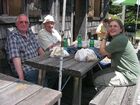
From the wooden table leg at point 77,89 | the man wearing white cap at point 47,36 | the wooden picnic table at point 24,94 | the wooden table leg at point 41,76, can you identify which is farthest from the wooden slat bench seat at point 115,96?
the man wearing white cap at point 47,36

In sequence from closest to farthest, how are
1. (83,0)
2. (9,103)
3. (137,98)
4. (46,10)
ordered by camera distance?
(9,103) < (137,98) < (46,10) < (83,0)

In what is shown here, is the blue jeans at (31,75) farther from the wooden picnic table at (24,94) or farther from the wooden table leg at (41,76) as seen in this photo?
the wooden picnic table at (24,94)

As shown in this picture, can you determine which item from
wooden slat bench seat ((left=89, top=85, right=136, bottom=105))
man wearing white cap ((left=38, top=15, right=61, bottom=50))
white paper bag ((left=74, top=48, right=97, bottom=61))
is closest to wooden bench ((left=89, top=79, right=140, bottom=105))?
wooden slat bench seat ((left=89, top=85, right=136, bottom=105))

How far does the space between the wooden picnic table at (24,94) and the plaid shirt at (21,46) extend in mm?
1244

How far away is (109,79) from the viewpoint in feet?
12.4

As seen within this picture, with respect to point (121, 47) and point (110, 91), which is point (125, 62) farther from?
point (110, 91)

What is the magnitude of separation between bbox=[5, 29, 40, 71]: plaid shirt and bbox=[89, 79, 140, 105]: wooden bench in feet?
4.05

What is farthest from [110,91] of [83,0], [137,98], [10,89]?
[83,0]

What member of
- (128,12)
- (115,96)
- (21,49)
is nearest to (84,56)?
(115,96)

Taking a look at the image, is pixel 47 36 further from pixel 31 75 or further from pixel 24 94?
pixel 24 94

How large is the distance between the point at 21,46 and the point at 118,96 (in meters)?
1.57

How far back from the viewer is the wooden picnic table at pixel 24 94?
2.29m

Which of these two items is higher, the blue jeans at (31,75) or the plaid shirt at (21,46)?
the plaid shirt at (21,46)

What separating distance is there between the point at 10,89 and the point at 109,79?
62.3 inches
